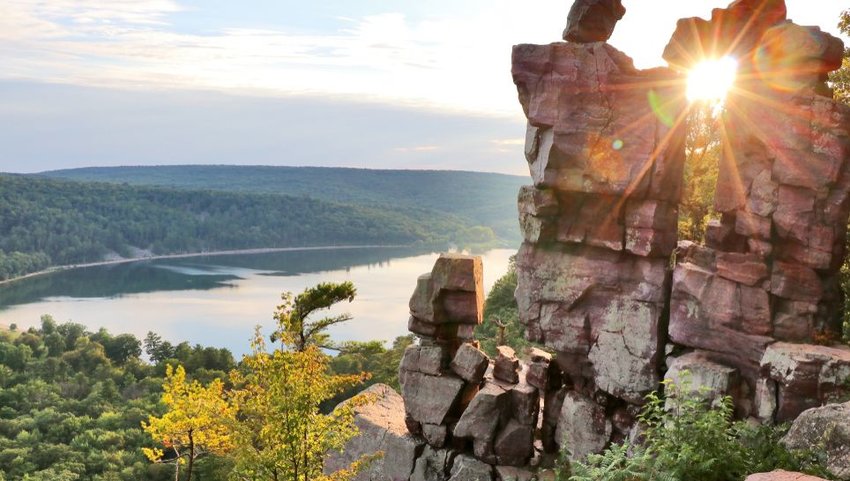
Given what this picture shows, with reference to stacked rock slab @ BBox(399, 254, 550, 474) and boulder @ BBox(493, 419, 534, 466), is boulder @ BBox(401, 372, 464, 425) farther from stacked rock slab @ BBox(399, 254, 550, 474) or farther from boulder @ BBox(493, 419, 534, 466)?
boulder @ BBox(493, 419, 534, 466)

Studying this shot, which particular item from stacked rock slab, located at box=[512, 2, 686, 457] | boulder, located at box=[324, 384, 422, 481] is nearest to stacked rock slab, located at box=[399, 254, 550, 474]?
boulder, located at box=[324, 384, 422, 481]

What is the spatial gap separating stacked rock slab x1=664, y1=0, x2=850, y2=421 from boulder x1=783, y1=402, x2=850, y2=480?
276cm

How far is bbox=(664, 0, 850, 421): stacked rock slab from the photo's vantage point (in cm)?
1464

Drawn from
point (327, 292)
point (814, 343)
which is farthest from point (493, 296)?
point (814, 343)

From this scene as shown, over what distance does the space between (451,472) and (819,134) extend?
11728 mm

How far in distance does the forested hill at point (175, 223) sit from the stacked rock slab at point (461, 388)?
446 ft

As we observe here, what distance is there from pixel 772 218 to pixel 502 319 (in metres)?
23.7

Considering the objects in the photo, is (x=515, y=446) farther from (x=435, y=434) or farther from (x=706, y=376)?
(x=706, y=376)

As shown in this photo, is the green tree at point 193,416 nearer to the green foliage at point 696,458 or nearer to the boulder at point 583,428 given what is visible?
the boulder at point 583,428

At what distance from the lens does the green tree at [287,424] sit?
13.5 m

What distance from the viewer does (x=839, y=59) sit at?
14.8 meters

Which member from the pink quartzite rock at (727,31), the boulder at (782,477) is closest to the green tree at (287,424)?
the boulder at (782,477)

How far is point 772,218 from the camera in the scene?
607 inches

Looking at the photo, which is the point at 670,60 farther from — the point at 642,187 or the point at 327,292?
the point at 327,292
